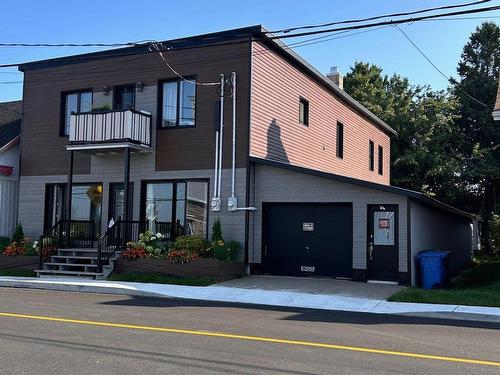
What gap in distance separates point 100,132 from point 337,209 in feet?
26.5

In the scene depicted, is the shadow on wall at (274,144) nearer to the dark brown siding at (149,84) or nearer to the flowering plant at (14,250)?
the dark brown siding at (149,84)

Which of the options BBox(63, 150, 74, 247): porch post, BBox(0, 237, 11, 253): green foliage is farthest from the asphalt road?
BBox(0, 237, 11, 253): green foliage

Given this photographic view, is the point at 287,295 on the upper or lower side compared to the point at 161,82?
lower

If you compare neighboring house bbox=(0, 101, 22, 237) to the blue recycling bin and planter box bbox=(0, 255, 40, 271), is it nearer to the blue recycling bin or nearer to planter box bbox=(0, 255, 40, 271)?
planter box bbox=(0, 255, 40, 271)

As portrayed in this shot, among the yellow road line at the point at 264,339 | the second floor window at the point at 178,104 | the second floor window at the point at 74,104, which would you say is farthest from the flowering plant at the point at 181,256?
the second floor window at the point at 74,104

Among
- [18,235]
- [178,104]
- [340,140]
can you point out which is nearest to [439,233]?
[340,140]

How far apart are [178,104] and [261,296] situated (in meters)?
8.16

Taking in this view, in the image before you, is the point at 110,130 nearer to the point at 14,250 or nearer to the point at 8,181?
the point at 14,250

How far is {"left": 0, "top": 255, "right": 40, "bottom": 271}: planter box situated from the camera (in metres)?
18.9

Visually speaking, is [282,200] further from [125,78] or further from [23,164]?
[23,164]

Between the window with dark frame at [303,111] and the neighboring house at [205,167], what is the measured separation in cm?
7

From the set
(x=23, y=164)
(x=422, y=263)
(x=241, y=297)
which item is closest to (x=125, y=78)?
(x=23, y=164)

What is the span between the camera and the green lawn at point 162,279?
15.8m

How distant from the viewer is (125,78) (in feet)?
65.9
